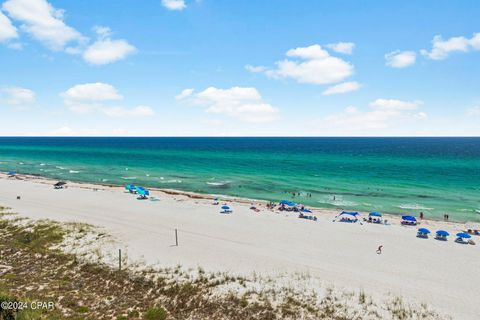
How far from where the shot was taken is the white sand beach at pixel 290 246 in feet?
74.0

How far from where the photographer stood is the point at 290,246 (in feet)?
98.7

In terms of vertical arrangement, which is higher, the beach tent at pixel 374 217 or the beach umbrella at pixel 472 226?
the beach tent at pixel 374 217

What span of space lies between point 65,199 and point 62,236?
77.2 feet

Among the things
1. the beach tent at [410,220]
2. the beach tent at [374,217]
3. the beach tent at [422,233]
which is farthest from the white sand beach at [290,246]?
the beach tent at [374,217]

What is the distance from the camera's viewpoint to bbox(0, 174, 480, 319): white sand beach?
22547 millimetres

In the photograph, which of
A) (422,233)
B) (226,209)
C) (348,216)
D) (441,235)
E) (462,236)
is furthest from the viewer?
(226,209)

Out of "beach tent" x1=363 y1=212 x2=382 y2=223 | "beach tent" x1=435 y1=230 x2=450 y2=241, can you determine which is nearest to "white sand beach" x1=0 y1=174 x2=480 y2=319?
"beach tent" x1=435 y1=230 x2=450 y2=241

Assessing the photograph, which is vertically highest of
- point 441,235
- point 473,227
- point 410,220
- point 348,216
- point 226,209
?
point 410,220

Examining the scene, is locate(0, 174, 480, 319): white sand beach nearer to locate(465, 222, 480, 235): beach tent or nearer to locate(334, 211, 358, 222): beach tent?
locate(465, 222, 480, 235): beach tent

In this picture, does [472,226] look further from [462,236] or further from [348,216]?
[348,216]

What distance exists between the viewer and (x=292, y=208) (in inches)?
1852

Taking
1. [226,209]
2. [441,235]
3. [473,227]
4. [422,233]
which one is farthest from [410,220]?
[226,209]

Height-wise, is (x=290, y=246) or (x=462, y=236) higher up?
(x=462, y=236)

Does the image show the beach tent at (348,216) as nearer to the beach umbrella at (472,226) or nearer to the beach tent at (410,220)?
the beach tent at (410,220)
